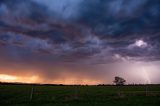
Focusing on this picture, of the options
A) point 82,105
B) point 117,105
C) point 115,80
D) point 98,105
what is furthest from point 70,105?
point 115,80

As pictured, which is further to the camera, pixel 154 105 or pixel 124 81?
pixel 124 81

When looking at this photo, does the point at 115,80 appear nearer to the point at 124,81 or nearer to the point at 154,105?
the point at 124,81

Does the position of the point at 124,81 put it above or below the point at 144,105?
above

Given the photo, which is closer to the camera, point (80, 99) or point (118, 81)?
point (80, 99)

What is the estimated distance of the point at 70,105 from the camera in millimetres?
30891

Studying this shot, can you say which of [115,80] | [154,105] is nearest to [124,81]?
[115,80]

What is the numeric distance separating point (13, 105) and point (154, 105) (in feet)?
67.2

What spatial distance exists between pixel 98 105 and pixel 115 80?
14007 centimetres

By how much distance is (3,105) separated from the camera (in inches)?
1241

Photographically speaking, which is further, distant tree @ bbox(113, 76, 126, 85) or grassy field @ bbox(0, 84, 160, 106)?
distant tree @ bbox(113, 76, 126, 85)

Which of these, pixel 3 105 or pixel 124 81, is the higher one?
pixel 124 81

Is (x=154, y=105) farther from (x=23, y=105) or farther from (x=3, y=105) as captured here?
(x=3, y=105)

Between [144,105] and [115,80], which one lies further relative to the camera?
[115,80]

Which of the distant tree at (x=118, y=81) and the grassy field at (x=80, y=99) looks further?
the distant tree at (x=118, y=81)
